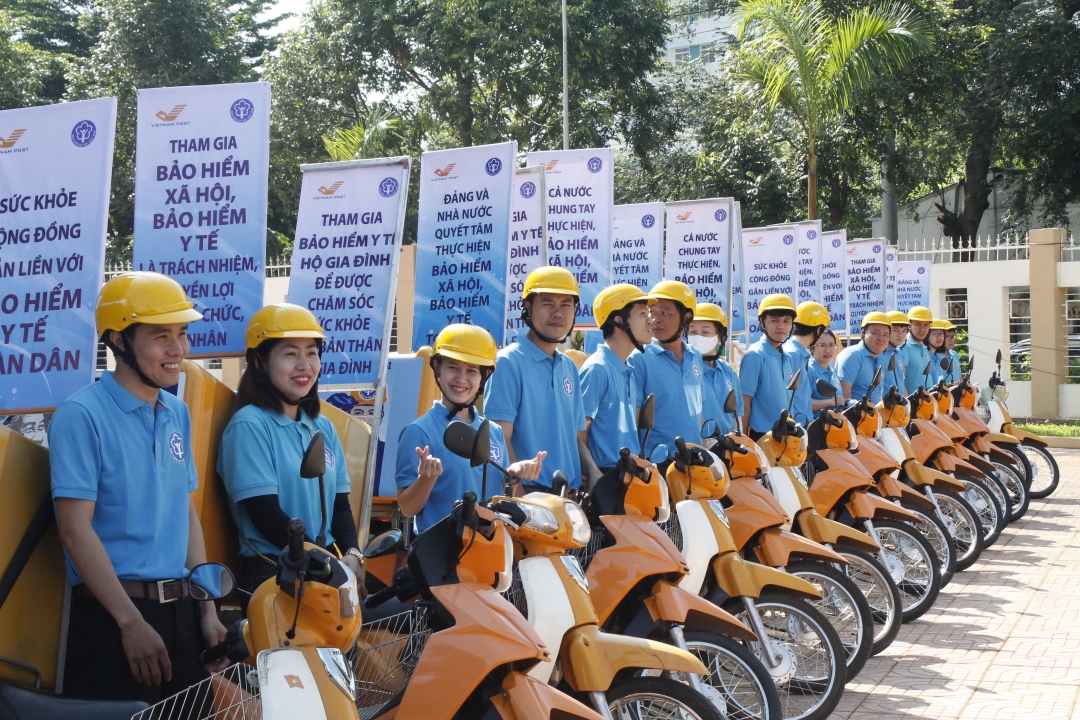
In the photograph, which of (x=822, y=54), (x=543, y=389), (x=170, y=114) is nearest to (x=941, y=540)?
(x=543, y=389)

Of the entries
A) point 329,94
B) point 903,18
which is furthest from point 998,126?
point 329,94

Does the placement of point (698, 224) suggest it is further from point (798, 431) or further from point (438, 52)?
point (438, 52)

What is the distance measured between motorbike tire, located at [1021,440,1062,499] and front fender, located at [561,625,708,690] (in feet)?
30.7

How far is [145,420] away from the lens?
10.7 feet

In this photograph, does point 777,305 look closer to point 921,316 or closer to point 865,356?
point 865,356

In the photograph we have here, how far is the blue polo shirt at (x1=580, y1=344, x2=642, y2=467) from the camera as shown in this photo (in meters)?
5.53

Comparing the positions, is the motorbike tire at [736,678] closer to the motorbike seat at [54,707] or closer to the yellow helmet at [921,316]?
the motorbike seat at [54,707]

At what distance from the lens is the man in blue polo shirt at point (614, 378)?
5543mm

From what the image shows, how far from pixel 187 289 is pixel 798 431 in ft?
11.0

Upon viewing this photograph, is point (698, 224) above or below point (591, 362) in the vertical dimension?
above

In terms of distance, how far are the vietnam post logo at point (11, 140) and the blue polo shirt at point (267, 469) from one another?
1.51m

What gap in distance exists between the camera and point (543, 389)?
16.2 feet

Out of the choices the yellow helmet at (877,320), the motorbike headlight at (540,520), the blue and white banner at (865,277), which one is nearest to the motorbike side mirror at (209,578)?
the motorbike headlight at (540,520)

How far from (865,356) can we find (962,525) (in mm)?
1877
